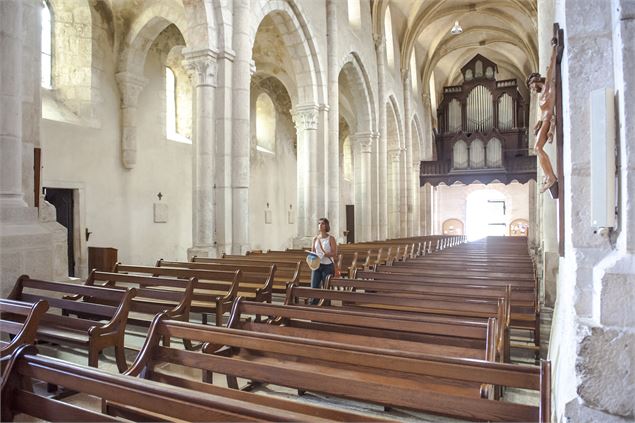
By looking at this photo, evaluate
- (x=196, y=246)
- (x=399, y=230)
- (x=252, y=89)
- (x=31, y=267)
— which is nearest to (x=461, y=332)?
(x=31, y=267)

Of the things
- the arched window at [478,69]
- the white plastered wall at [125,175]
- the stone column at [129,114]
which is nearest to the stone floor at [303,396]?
the white plastered wall at [125,175]

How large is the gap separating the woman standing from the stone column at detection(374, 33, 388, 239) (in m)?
11.5

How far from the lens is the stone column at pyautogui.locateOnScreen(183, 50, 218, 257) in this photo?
29.1 feet

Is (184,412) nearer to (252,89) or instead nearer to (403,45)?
(252,89)

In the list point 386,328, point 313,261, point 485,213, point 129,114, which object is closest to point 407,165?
point 485,213

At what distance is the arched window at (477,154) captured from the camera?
2661 cm

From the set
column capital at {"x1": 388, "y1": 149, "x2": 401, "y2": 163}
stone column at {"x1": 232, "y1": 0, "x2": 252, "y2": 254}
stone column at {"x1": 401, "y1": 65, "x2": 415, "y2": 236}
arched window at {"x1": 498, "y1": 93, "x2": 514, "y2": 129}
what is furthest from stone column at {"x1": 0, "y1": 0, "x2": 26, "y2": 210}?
arched window at {"x1": 498, "y1": 93, "x2": 514, "y2": 129}

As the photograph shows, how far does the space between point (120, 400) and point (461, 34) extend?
29309mm

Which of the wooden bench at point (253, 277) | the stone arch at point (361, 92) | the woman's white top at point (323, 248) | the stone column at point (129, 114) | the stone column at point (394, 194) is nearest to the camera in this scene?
the wooden bench at point (253, 277)

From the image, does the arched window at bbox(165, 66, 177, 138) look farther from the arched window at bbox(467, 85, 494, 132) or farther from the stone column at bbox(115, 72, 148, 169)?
the arched window at bbox(467, 85, 494, 132)

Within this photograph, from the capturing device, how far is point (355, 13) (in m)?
16.7

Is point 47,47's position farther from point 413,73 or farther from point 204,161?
point 413,73

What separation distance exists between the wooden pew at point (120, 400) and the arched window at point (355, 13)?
16229 mm

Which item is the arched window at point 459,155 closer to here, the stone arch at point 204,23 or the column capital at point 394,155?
the column capital at point 394,155
